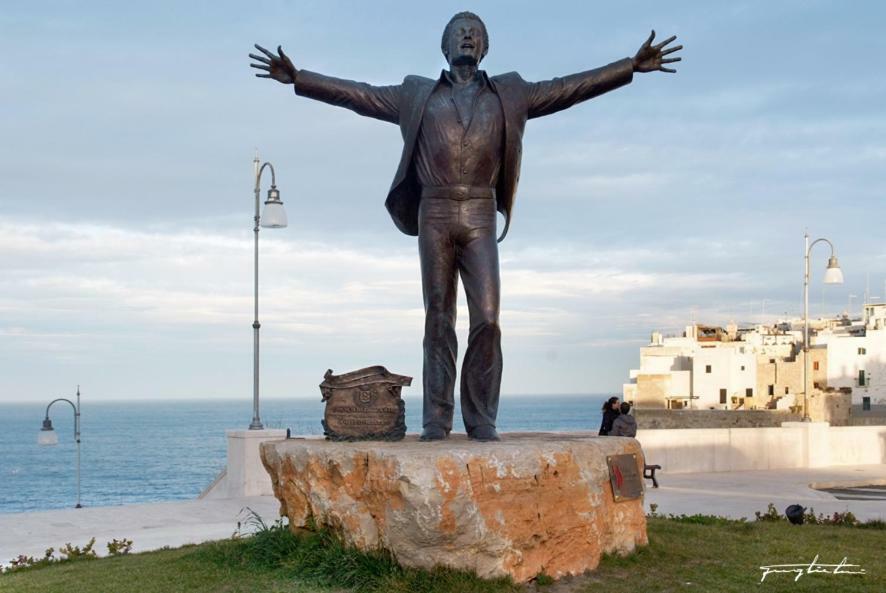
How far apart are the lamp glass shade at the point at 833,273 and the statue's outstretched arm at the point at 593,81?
1811cm

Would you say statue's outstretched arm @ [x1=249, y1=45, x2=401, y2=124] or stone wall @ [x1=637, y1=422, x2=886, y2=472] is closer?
statue's outstretched arm @ [x1=249, y1=45, x2=401, y2=124]

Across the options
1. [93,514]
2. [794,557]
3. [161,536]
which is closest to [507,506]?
[794,557]

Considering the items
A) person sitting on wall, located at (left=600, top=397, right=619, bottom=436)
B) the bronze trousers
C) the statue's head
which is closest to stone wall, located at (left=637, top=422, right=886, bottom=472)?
person sitting on wall, located at (left=600, top=397, right=619, bottom=436)

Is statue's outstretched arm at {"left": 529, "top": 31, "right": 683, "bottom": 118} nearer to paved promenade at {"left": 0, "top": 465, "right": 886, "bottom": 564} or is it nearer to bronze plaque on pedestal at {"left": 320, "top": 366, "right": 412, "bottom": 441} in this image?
bronze plaque on pedestal at {"left": 320, "top": 366, "right": 412, "bottom": 441}

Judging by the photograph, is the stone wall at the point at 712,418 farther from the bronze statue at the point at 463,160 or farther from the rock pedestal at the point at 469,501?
the rock pedestal at the point at 469,501

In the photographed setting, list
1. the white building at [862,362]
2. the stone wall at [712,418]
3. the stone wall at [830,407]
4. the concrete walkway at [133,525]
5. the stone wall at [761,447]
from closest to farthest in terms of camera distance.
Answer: the concrete walkway at [133,525]
the stone wall at [761,447]
the stone wall at [830,407]
the stone wall at [712,418]
the white building at [862,362]

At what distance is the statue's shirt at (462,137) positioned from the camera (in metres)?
8.49

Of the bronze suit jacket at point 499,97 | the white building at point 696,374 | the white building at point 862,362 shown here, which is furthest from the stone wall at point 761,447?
the white building at point 862,362

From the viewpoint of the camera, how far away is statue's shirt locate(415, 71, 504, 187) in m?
8.49

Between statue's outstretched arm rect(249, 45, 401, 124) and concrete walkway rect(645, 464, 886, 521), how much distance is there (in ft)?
24.2

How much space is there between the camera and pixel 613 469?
8.48 m

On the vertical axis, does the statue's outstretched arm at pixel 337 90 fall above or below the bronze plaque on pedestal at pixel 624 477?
above

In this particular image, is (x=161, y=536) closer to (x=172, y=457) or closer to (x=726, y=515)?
(x=726, y=515)

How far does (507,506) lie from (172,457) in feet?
256
